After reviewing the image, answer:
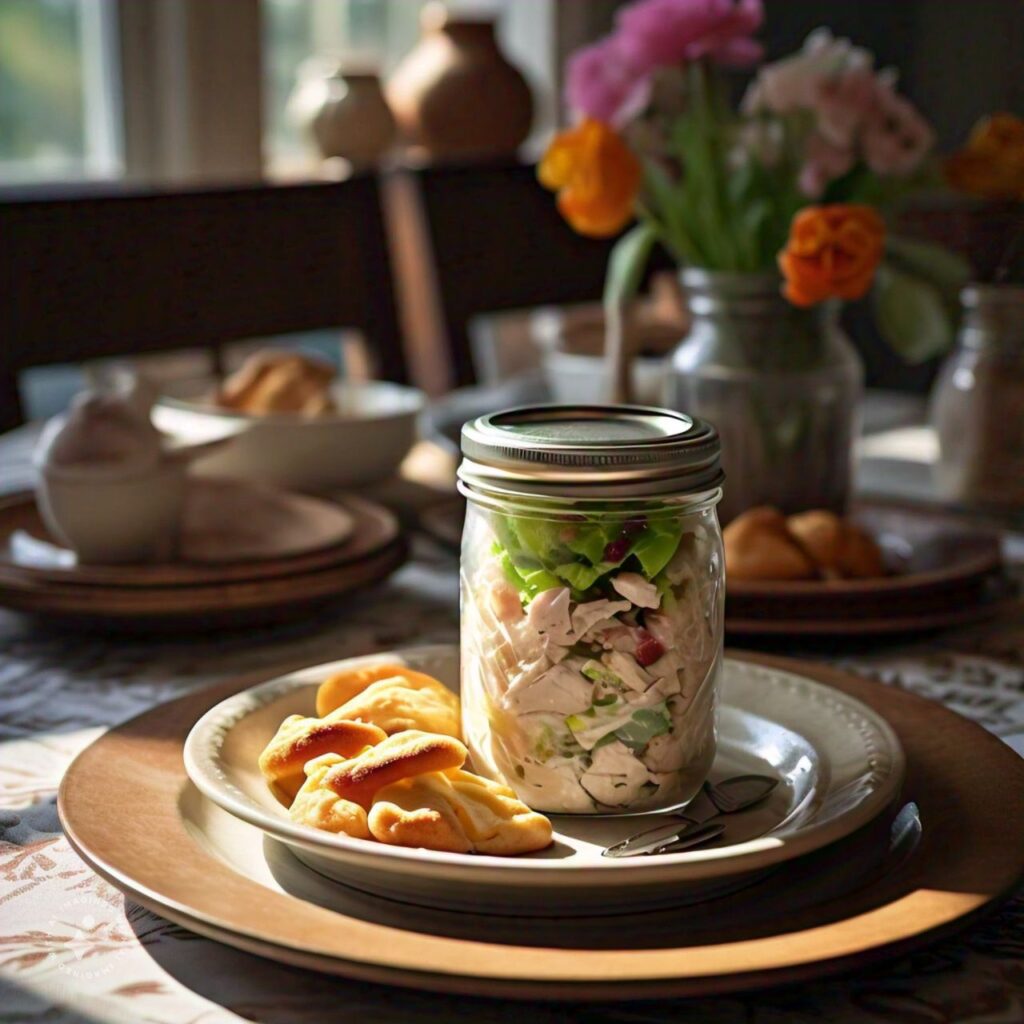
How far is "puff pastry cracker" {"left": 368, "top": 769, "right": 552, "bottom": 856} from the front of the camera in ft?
1.75

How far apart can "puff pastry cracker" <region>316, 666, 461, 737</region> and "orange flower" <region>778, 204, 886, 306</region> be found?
45cm

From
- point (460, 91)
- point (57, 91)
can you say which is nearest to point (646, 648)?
point (460, 91)

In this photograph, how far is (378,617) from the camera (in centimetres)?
98

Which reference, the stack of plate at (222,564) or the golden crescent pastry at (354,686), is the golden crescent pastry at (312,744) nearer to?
the golden crescent pastry at (354,686)

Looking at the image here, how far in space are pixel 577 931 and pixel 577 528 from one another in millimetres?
157

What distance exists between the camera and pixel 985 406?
1202 millimetres

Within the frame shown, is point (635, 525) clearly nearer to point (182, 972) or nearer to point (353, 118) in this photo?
point (182, 972)

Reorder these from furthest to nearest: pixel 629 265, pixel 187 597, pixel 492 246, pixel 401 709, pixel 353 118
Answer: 1. pixel 353 118
2. pixel 492 246
3. pixel 629 265
4. pixel 187 597
5. pixel 401 709

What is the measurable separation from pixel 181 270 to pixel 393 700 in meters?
1.12

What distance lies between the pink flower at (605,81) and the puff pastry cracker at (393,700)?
599mm

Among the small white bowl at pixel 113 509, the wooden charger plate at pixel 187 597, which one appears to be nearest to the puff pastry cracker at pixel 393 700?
the wooden charger plate at pixel 187 597

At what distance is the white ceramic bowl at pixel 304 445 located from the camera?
1.21 metres

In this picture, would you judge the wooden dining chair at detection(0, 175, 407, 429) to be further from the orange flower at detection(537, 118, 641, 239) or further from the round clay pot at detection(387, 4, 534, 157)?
the orange flower at detection(537, 118, 641, 239)

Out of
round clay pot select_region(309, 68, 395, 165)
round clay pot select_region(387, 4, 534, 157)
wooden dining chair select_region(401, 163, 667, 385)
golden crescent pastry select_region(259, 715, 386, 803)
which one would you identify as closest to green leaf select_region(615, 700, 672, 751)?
golden crescent pastry select_region(259, 715, 386, 803)
